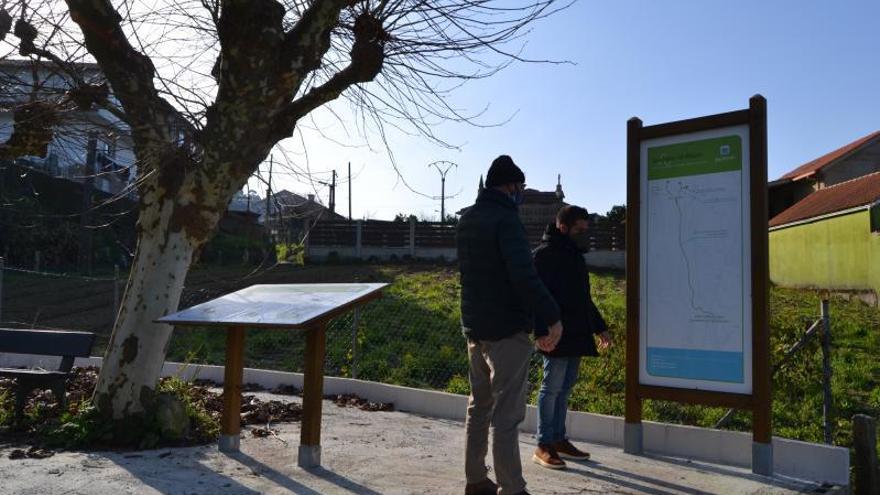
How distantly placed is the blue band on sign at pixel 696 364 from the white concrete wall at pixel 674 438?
573 millimetres

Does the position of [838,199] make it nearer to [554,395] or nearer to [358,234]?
[358,234]

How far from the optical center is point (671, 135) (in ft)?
19.6

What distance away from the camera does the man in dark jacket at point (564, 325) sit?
549 cm

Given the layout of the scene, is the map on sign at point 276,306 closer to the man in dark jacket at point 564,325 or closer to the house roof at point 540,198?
the man in dark jacket at point 564,325

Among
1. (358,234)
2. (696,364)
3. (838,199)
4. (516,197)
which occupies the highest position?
(838,199)

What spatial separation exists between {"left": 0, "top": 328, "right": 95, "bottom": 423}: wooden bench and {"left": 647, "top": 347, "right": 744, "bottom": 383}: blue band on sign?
16.0 feet

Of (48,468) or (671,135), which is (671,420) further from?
(48,468)

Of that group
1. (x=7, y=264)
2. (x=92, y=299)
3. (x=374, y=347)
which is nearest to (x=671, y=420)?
(x=374, y=347)

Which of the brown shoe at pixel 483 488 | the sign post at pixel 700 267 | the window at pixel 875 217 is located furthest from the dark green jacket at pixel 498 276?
the window at pixel 875 217

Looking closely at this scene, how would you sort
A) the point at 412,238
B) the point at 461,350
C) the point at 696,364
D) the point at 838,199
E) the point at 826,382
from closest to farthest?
the point at 696,364 → the point at 826,382 → the point at 461,350 → the point at 838,199 → the point at 412,238

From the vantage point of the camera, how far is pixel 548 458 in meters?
5.41

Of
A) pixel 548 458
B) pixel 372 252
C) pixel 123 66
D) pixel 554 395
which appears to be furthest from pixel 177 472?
pixel 372 252

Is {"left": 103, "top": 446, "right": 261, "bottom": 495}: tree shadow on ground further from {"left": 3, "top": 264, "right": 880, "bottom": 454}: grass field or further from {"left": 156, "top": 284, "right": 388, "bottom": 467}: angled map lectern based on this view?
{"left": 3, "top": 264, "right": 880, "bottom": 454}: grass field

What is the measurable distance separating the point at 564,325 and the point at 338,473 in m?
1.88
